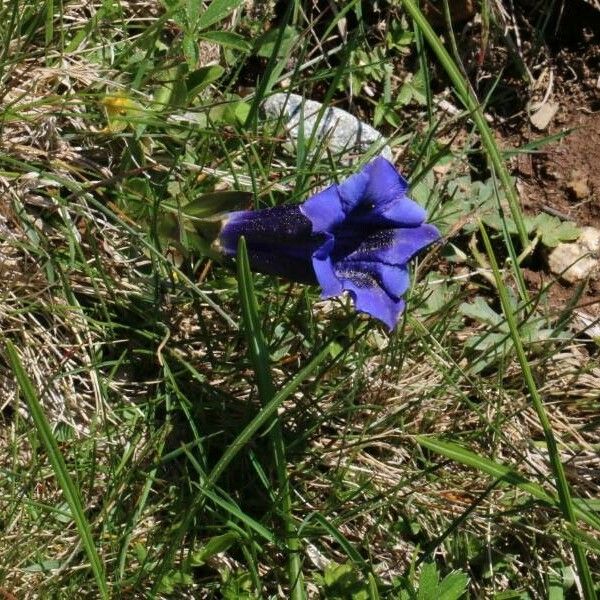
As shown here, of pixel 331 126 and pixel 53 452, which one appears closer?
pixel 53 452

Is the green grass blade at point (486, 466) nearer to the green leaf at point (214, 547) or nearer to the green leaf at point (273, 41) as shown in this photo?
the green leaf at point (214, 547)

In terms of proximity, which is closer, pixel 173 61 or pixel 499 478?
pixel 499 478

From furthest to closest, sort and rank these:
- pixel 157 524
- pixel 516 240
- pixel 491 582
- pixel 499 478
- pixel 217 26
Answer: pixel 516 240 → pixel 217 26 → pixel 491 582 → pixel 157 524 → pixel 499 478

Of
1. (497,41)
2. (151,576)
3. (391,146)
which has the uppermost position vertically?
(497,41)

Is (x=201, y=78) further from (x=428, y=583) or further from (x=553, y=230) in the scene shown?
(x=428, y=583)

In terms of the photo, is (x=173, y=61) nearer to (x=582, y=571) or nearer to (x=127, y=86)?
(x=127, y=86)

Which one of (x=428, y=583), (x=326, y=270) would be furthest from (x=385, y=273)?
(x=428, y=583)

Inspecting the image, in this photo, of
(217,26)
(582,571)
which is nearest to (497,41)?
(217,26)

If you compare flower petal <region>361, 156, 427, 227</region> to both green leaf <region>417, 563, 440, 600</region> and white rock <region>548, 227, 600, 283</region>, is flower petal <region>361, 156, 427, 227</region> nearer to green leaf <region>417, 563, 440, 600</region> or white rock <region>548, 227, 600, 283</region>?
green leaf <region>417, 563, 440, 600</region>

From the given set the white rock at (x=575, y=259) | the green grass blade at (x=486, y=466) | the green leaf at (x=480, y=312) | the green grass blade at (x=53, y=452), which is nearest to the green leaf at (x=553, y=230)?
the white rock at (x=575, y=259)
